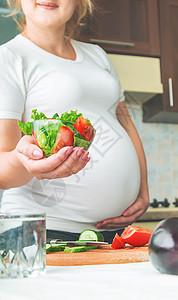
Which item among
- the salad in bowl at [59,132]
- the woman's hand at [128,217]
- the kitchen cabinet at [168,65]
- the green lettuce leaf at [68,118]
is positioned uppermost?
the kitchen cabinet at [168,65]

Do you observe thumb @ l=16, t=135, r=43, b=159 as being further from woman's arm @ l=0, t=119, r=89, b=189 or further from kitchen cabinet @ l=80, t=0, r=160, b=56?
kitchen cabinet @ l=80, t=0, r=160, b=56

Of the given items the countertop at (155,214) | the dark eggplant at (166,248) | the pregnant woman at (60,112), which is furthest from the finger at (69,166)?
the countertop at (155,214)

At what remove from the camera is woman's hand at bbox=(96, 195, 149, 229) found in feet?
3.49

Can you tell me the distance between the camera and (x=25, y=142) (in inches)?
30.9

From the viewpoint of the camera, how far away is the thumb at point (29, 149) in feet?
2.51

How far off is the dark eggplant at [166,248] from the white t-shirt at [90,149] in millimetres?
538

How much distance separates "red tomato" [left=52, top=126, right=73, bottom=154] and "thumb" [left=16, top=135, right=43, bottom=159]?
0.12 feet

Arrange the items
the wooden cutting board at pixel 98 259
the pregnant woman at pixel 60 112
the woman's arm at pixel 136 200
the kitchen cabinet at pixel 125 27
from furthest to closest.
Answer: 1. the kitchen cabinet at pixel 125 27
2. the woman's arm at pixel 136 200
3. the pregnant woman at pixel 60 112
4. the wooden cutting board at pixel 98 259

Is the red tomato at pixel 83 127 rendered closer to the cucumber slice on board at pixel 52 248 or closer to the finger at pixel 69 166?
the finger at pixel 69 166

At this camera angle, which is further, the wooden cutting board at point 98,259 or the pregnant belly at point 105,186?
the pregnant belly at point 105,186

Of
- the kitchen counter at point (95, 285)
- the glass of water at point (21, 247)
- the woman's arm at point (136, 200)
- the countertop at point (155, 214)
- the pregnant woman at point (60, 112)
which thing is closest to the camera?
the kitchen counter at point (95, 285)

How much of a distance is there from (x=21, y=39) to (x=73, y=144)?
20.5 inches

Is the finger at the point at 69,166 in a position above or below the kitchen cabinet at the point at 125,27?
below

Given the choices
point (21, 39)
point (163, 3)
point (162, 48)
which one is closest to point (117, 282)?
point (21, 39)
